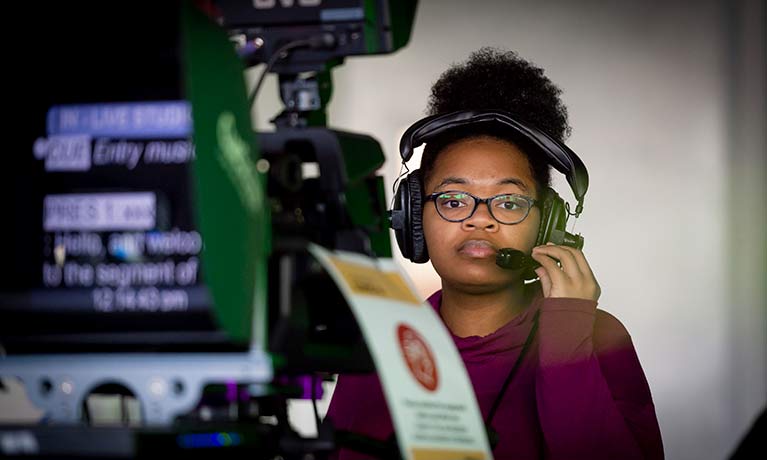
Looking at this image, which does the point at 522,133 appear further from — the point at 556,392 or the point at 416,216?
the point at 556,392

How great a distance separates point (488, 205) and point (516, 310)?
207mm

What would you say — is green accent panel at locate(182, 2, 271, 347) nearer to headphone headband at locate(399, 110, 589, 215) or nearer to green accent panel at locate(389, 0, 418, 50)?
green accent panel at locate(389, 0, 418, 50)

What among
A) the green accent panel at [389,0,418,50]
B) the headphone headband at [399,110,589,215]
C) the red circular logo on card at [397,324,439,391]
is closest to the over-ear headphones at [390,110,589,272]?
the headphone headband at [399,110,589,215]

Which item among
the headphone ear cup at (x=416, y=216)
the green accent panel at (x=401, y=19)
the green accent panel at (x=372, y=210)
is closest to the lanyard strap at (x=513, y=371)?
the headphone ear cup at (x=416, y=216)

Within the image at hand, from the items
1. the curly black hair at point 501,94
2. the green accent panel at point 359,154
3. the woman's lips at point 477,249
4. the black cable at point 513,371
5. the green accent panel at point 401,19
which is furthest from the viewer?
the curly black hair at point 501,94

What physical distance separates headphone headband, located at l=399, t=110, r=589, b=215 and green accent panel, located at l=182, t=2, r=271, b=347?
2.58 ft

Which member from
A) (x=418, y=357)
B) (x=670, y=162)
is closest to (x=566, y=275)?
(x=418, y=357)

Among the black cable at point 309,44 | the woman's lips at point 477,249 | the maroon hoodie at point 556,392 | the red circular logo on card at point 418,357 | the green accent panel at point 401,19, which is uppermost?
the green accent panel at point 401,19

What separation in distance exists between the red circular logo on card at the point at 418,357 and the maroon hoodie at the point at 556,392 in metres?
0.61

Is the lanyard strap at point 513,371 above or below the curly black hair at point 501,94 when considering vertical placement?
below

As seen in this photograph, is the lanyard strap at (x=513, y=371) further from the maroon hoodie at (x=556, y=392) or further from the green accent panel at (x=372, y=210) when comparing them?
the green accent panel at (x=372, y=210)

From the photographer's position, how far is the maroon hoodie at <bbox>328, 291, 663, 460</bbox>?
5.52 feet

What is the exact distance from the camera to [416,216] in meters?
1.96

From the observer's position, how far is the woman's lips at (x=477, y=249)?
1.93 m
